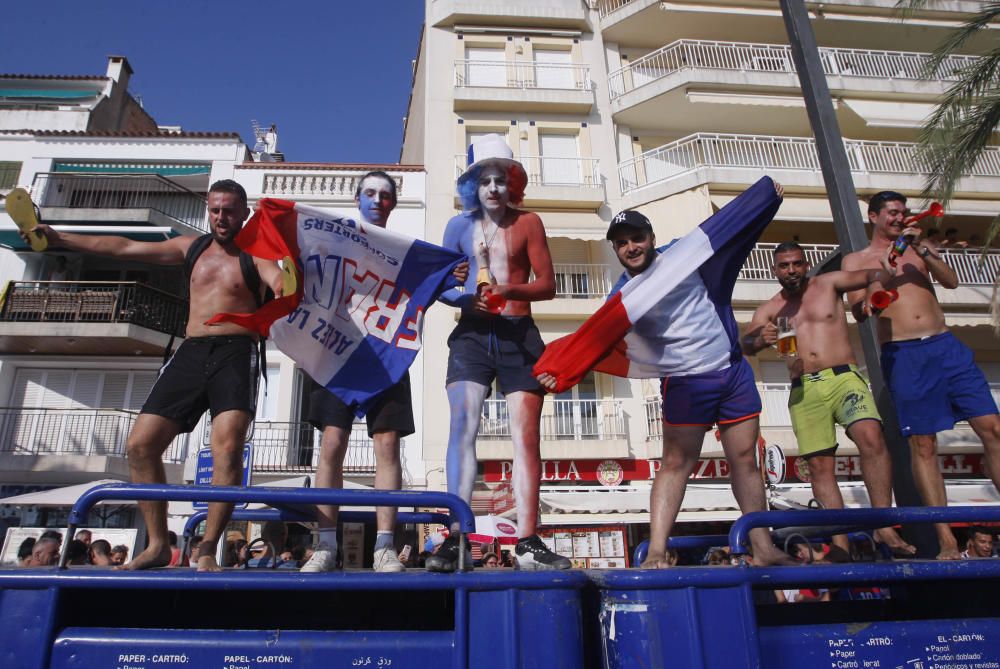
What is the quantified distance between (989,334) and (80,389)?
26406mm

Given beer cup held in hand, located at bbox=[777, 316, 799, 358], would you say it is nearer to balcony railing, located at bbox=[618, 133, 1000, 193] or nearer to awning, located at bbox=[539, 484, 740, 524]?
awning, located at bbox=[539, 484, 740, 524]

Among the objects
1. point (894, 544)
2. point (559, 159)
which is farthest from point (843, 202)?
point (559, 159)

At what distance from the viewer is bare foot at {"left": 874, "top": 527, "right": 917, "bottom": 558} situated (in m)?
3.92

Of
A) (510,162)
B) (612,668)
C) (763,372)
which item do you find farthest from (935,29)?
(612,668)

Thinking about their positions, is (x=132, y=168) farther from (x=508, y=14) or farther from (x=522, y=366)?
(x=522, y=366)

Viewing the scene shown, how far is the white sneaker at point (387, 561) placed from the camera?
2816 millimetres

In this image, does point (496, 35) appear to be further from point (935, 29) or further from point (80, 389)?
point (80, 389)

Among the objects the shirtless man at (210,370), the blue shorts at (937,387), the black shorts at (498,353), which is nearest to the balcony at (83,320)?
the shirtless man at (210,370)

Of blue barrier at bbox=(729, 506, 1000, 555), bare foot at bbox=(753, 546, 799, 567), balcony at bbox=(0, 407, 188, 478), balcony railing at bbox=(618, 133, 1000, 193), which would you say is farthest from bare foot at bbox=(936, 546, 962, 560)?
balcony at bbox=(0, 407, 188, 478)

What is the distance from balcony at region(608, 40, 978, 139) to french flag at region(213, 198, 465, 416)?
17636 millimetres

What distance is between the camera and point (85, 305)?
17.5 m

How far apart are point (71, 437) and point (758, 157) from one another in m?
21.0

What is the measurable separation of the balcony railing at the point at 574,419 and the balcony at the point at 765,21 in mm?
12549

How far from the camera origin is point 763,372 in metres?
18.1
